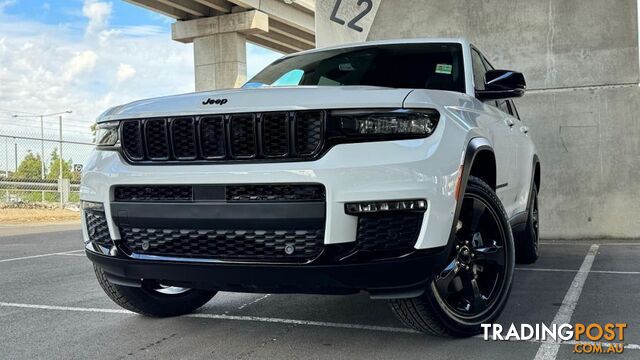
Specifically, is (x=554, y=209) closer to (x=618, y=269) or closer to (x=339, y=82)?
(x=618, y=269)

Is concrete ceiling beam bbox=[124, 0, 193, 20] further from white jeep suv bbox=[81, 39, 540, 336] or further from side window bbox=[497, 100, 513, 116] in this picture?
white jeep suv bbox=[81, 39, 540, 336]

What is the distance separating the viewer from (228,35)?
27297mm

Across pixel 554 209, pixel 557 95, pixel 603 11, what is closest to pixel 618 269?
pixel 554 209

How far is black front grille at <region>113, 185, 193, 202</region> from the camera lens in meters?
2.95

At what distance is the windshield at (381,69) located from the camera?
4098mm

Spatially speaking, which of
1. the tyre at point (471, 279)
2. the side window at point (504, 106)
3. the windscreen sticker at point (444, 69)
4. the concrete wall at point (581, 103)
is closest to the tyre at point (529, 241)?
the side window at point (504, 106)

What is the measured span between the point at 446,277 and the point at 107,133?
6.50 ft

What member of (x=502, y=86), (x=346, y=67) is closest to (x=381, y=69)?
(x=346, y=67)

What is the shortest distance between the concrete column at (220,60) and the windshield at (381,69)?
22.8 meters

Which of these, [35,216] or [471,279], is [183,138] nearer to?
[471,279]

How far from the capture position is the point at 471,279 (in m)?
3.29

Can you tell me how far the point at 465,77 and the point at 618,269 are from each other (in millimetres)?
2785

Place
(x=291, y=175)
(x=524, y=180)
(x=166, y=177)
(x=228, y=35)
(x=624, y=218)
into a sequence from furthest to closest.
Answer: (x=228, y=35)
(x=624, y=218)
(x=524, y=180)
(x=166, y=177)
(x=291, y=175)

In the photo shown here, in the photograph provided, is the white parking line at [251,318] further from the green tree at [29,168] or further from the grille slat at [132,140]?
the green tree at [29,168]
